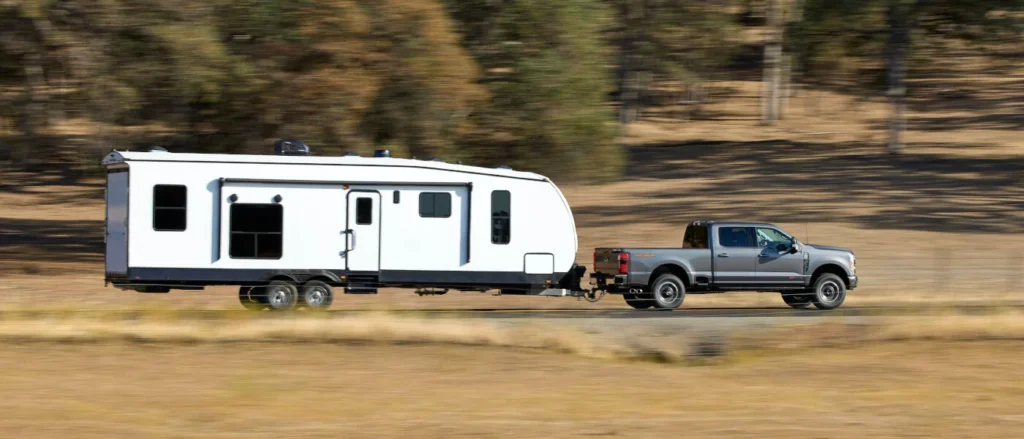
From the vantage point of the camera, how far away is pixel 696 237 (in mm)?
22172

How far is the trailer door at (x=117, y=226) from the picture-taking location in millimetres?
19719

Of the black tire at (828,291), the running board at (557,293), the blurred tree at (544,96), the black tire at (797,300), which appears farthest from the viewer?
the blurred tree at (544,96)

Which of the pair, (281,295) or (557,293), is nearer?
(281,295)

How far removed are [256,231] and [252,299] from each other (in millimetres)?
1158

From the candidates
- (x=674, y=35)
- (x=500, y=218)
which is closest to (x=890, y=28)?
(x=674, y=35)

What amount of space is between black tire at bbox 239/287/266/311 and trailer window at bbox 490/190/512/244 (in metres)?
4.06

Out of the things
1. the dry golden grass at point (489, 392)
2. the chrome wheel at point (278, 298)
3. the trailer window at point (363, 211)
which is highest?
the trailer window at point (363, 211)

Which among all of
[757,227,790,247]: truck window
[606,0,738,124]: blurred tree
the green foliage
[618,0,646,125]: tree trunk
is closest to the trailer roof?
[757,227,790,247]: truck window

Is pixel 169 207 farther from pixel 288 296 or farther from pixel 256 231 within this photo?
pixel 288 296

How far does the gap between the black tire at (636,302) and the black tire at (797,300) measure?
9.44 ft

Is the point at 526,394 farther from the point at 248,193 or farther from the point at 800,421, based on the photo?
the point at 248,193

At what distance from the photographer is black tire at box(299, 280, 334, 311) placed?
20000mm

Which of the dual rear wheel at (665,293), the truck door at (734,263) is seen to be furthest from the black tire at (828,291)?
the dual rear wheel at (665,293)

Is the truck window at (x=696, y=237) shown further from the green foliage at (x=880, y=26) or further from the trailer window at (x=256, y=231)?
the green foliage at (x=880, y=26)
